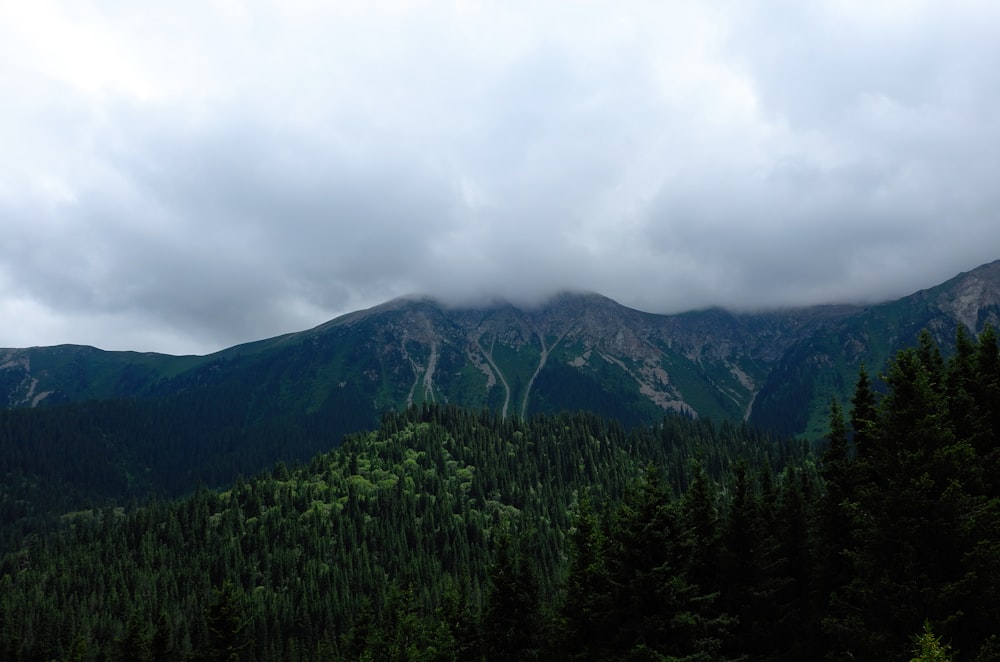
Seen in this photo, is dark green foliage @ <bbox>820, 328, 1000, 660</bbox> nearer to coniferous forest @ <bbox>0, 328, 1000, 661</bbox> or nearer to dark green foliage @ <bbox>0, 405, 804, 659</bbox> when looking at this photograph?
coniferous forest @ <bbox>0, 328, 1000, 661</bbox>

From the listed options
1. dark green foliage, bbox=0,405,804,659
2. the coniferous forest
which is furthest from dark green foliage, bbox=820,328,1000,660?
dark green foliage, bbox=0,405,804,659

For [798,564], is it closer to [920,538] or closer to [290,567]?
[920,538]

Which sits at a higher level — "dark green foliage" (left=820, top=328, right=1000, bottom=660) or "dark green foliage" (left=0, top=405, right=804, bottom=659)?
"dark green foliage" (left=820, top=328, right=1000, bottom=660)

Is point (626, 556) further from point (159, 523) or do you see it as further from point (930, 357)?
point (159, 523)

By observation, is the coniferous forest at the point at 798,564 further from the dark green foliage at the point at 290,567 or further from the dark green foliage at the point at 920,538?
the dark green foliage at the point at 290,567

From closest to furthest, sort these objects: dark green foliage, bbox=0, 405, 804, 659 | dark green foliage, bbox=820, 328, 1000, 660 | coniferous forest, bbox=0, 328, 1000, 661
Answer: dark green foliage, bbox=820, 328, 1000, 660, coniferous forest, bbox=0, 328, 1000, 661, dark green foliage, bbox=0, 405, 804, 659

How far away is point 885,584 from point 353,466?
186960 millimetres

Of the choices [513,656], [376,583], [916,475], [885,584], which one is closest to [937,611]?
[885,584]

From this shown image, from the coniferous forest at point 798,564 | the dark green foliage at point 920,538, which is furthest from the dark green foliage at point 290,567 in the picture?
the dark green foliage at point 920,538

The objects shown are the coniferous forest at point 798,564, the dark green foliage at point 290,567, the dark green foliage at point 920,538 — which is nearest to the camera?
the dark green foliage at point 920,538

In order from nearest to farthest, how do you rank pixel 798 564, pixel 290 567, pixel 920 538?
pixel 920 538, pixel 798 564, pixel 290 567

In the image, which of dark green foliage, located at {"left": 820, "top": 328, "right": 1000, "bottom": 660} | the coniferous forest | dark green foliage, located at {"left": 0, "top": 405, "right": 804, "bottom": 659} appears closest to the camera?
dark green foliage, located at {"left": 820, "top": 328, "right": 1000, "bottom": 660}

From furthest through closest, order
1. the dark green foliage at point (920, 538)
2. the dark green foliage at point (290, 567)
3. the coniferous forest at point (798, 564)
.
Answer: the dark green foliage at point (290, 567) → the coniferous forest at point (798, 564) → the dark green foliage at point (920, 538)

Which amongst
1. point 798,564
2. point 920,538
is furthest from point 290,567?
point 920,538
